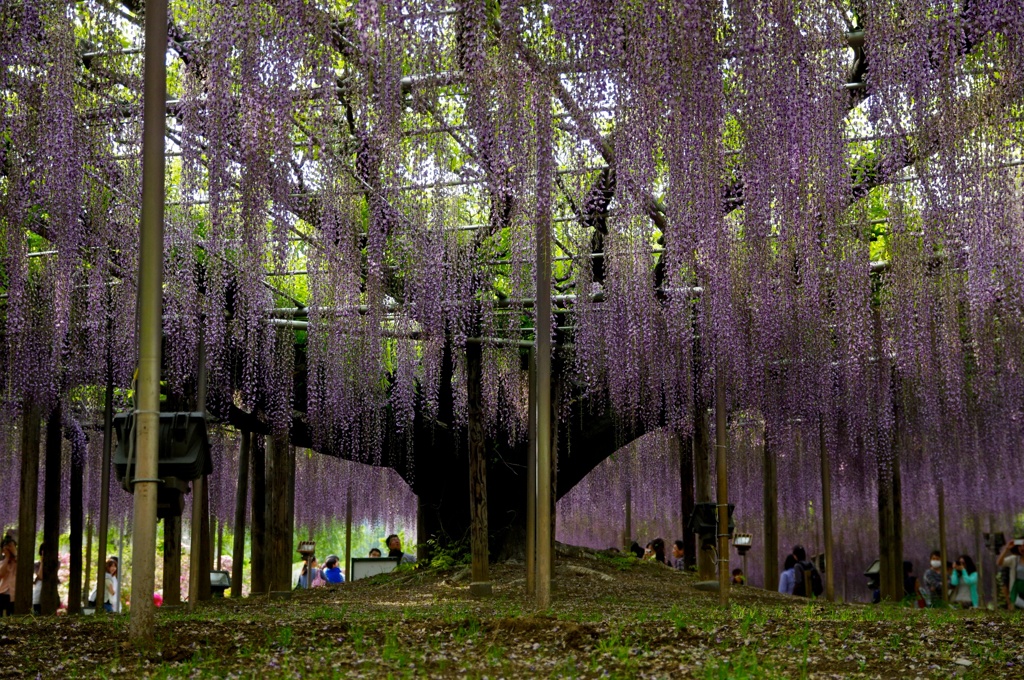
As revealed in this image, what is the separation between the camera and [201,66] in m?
8.90

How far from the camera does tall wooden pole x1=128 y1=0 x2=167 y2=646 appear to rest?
6.07m

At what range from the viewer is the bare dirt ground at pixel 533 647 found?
5871mm

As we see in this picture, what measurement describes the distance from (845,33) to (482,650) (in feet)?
16.0

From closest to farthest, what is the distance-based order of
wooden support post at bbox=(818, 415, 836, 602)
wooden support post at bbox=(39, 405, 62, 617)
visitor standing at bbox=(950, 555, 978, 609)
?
wooden support post at bbox=(39, 405, 62, 617), wooden support post at bbox=(818, 415, 836, 602), visitor standing at bbox=(950, 555, 978, 609)

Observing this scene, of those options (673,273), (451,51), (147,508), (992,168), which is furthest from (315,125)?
(992,168)

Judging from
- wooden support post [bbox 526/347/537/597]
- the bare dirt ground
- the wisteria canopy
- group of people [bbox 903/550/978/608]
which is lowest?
group of people [bbox 903/550/978/608]

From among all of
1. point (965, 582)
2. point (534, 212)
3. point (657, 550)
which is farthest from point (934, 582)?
point (534, 212)

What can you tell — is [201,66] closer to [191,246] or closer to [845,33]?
[191,246]

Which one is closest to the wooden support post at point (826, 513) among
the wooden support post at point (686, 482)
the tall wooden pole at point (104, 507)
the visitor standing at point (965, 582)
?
the visitor standing at point (965, 582)

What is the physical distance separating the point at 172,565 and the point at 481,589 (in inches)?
133

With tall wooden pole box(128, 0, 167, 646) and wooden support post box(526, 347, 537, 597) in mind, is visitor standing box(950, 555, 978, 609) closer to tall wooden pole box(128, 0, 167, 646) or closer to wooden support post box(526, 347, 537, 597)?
wooden support post box(526, 347, 537, 597)

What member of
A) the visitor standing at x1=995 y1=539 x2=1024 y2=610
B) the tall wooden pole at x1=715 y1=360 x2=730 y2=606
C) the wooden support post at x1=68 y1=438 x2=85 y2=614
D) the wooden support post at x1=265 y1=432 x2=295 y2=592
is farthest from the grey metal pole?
the visitor standing at x1=995 y1=539 x2=1024 y2=610

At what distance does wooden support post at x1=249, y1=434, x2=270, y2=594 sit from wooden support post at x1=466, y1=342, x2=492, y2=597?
167 inches

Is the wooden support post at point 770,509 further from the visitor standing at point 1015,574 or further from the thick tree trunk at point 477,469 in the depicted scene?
the thick tree trunk at point 477,469
